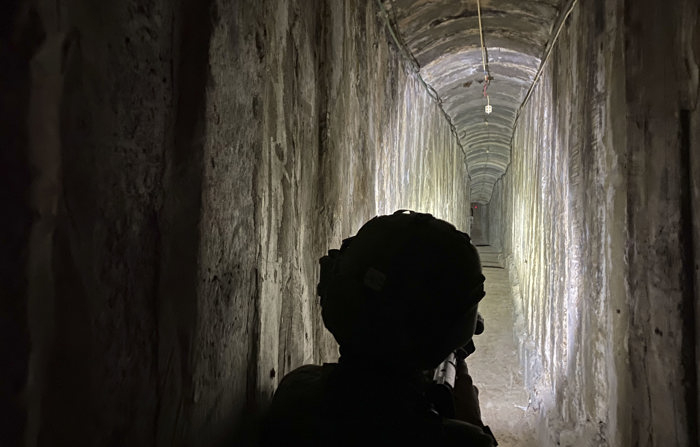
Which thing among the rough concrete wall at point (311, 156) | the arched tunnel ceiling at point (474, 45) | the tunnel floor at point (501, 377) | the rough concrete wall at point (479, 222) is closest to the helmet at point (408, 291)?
the rough concrete wall at point (311, 156)

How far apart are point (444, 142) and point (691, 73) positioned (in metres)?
6.48

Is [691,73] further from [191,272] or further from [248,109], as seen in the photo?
[191,272]

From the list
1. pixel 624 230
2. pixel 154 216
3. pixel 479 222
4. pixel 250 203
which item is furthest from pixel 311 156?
pixel 479 222

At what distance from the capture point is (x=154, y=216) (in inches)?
41.8

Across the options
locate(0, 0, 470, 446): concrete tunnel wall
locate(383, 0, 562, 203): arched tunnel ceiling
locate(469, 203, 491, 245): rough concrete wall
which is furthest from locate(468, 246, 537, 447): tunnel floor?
locate(469, 203, 491, 245): rough concrete wall

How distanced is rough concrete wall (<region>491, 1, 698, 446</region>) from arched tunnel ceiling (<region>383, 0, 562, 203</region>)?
59 cm

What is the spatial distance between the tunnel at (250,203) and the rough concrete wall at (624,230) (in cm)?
1

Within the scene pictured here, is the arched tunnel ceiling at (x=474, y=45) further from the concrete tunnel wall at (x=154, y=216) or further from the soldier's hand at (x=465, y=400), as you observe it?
the soldier's hand at (x=465, y=400)

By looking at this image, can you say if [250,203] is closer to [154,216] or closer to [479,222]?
[154,216]

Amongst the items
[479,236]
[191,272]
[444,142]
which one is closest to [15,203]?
[191,272]

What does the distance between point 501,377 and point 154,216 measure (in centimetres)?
618

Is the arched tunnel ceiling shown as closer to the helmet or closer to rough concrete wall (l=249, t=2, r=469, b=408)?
rough concrete wall (l=249, t=2, r=469, b=408)

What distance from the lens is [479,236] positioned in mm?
24234

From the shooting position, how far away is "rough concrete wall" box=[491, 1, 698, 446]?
5.93ft
